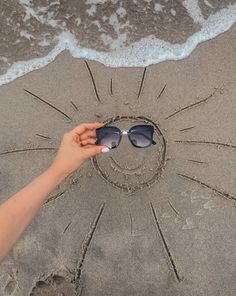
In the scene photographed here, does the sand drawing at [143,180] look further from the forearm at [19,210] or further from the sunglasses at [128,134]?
the forearm at [19,210]

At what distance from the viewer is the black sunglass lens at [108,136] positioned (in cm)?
195

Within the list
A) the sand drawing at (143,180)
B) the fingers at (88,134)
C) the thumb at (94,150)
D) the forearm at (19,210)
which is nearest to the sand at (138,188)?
the sand drawing at (143,180)

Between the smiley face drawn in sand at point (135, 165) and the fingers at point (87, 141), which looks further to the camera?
the smiley face drawn in sand at point (135, 165)

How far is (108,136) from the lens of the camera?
6.55 ft

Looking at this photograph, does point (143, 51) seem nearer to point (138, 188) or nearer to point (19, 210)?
point (138, 188)

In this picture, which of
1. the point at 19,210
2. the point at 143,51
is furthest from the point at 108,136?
the point at 143,51

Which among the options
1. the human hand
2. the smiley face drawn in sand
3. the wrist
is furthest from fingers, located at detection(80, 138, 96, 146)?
the smiley face drawn in sand

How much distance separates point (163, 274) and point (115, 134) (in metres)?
0.68

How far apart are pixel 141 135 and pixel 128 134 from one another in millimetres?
54

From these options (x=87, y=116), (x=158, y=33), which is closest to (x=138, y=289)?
(x=87, y=116)

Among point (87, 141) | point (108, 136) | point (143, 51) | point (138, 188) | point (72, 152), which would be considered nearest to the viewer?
point (72, 152)

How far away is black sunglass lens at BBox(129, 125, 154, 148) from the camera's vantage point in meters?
2.05

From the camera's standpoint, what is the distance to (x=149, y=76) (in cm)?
236

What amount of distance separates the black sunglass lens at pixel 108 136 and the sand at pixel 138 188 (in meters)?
0.30
